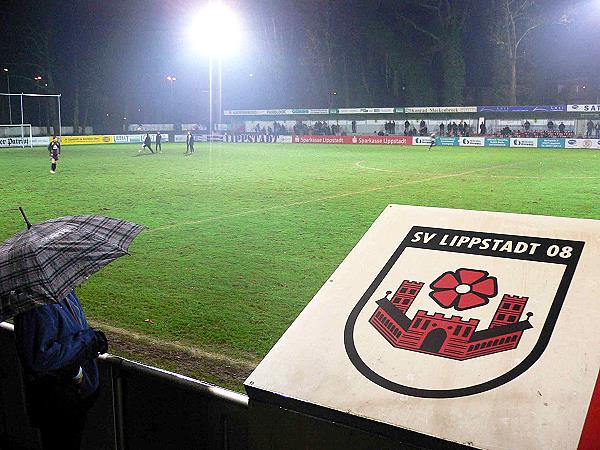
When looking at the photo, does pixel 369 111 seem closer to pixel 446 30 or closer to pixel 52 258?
pixel 446 30

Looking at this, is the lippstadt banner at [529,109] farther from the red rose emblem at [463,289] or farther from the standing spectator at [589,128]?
the red rose emblem at [463,289]

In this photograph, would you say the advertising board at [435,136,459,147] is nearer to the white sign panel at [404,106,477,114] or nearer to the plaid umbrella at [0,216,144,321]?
the white sign panel at [404,106,477,114]

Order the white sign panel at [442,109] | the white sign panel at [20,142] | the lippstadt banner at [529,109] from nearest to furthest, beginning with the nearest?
the lippstadt banner at [529,109], the white sign panel at [20,142], the white sign panel at [442,109]

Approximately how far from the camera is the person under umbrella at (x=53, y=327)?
123 inches

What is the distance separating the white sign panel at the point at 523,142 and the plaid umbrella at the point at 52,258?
136 feet

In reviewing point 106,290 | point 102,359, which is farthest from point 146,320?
point 102,359

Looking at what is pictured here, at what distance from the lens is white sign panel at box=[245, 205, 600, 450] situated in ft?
6.15

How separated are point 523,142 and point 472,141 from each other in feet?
11.6

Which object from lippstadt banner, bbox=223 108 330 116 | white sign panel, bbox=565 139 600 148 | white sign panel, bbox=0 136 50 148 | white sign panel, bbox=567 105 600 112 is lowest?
white sign panel, bbox=565 139 600 148

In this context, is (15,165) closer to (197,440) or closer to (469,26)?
(197,440)

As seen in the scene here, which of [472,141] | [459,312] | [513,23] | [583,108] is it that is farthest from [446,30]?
[459,312]

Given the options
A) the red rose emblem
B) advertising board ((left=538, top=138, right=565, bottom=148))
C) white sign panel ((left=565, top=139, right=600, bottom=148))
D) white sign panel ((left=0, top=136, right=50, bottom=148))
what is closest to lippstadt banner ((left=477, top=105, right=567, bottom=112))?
advertising board ((left=538, top=138, right=565, bottom=148))

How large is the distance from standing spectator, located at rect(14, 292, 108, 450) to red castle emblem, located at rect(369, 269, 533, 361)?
1753mm

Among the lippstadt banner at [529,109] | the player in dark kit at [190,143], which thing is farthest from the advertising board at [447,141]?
the player in dark kit at [190,143]
